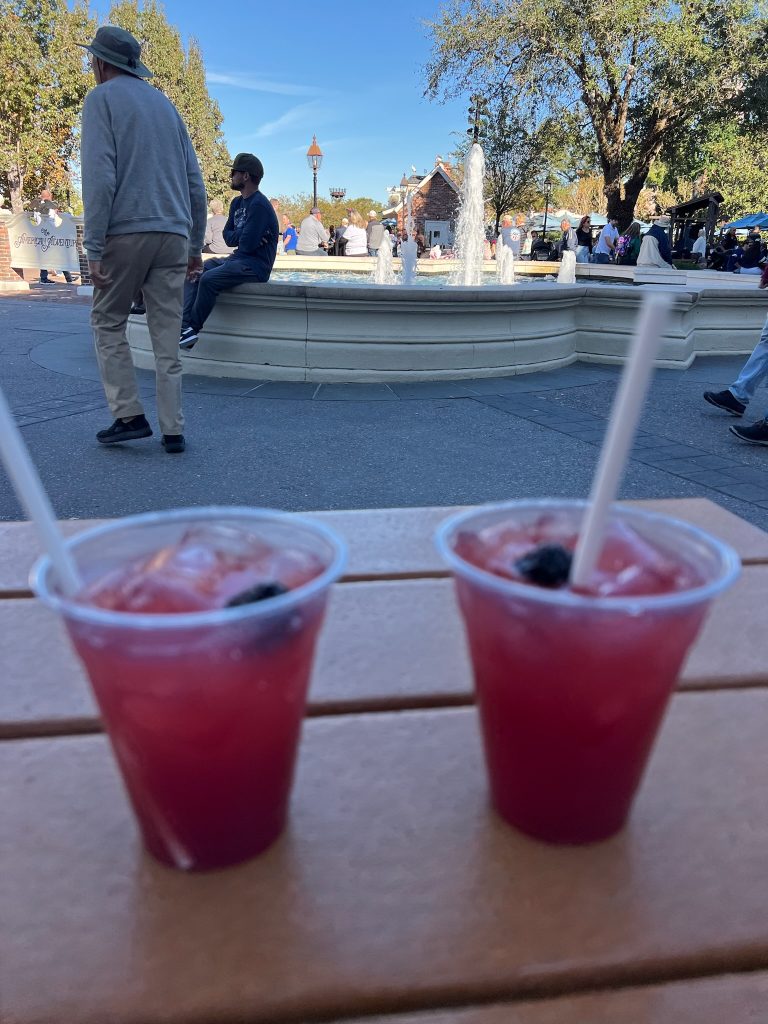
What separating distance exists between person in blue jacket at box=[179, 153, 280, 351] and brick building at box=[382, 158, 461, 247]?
48796mm

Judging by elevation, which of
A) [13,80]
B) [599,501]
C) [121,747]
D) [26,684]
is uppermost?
[13,80]

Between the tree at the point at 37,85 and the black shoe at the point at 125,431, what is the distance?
21.9 metres

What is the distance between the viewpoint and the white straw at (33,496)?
0.54 m

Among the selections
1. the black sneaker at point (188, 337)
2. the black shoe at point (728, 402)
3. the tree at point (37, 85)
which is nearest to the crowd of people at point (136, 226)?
the black shoe at point (728, 402)

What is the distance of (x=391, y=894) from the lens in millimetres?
643

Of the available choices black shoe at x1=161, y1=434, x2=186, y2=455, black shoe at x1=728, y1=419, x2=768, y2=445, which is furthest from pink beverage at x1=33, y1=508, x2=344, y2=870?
black shoe at x1=728, y1=419, x2=768, y2=445

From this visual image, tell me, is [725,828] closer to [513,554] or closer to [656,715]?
[656,715]

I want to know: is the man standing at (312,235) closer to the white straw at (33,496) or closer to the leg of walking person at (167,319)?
the leg of walking person at (167,319)

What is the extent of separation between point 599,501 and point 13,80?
1063 inches

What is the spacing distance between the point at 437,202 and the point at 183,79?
20.0 meters

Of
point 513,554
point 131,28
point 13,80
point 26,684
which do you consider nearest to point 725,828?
point 513,554

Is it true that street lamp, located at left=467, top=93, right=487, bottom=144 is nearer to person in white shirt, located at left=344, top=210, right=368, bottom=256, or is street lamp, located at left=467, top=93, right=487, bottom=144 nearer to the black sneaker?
person in white shirt, located at left=344, top=210, right=368, bottom=256

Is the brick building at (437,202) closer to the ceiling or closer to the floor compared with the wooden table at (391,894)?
closer to the floor

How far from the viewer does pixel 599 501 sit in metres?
0.57
